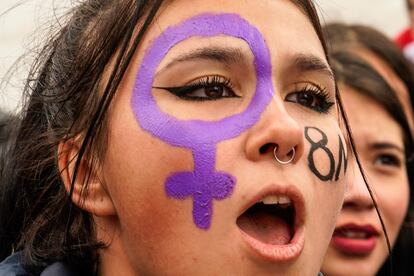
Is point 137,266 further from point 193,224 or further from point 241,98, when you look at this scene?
point 241,98

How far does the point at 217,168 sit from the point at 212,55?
0.92 ft

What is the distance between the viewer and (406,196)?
3006 mm

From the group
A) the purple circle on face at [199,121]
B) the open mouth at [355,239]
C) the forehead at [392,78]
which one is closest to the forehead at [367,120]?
the forehead at [392,78]

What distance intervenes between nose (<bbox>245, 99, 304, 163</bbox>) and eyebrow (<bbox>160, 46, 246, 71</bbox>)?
0.15 metres

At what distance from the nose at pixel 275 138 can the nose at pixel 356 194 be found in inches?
40.5

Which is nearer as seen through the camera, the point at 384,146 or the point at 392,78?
the point at 384,146

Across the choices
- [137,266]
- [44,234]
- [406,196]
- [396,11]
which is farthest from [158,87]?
[396,11]

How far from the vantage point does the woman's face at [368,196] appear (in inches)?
110

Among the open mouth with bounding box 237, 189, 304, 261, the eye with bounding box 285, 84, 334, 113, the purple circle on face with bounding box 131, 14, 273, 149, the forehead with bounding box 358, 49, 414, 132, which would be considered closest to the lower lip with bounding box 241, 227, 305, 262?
the open mouth with bounding box 237, 189, 304, 261

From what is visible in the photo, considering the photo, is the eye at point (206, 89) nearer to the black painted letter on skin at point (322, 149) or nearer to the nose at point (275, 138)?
the nose at point (275, 138)

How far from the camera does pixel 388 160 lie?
300 cm

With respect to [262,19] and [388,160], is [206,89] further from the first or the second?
[388,160]

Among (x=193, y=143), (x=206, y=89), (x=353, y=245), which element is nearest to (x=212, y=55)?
(x=206, y=89)

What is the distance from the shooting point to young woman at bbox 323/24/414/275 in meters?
2.83
